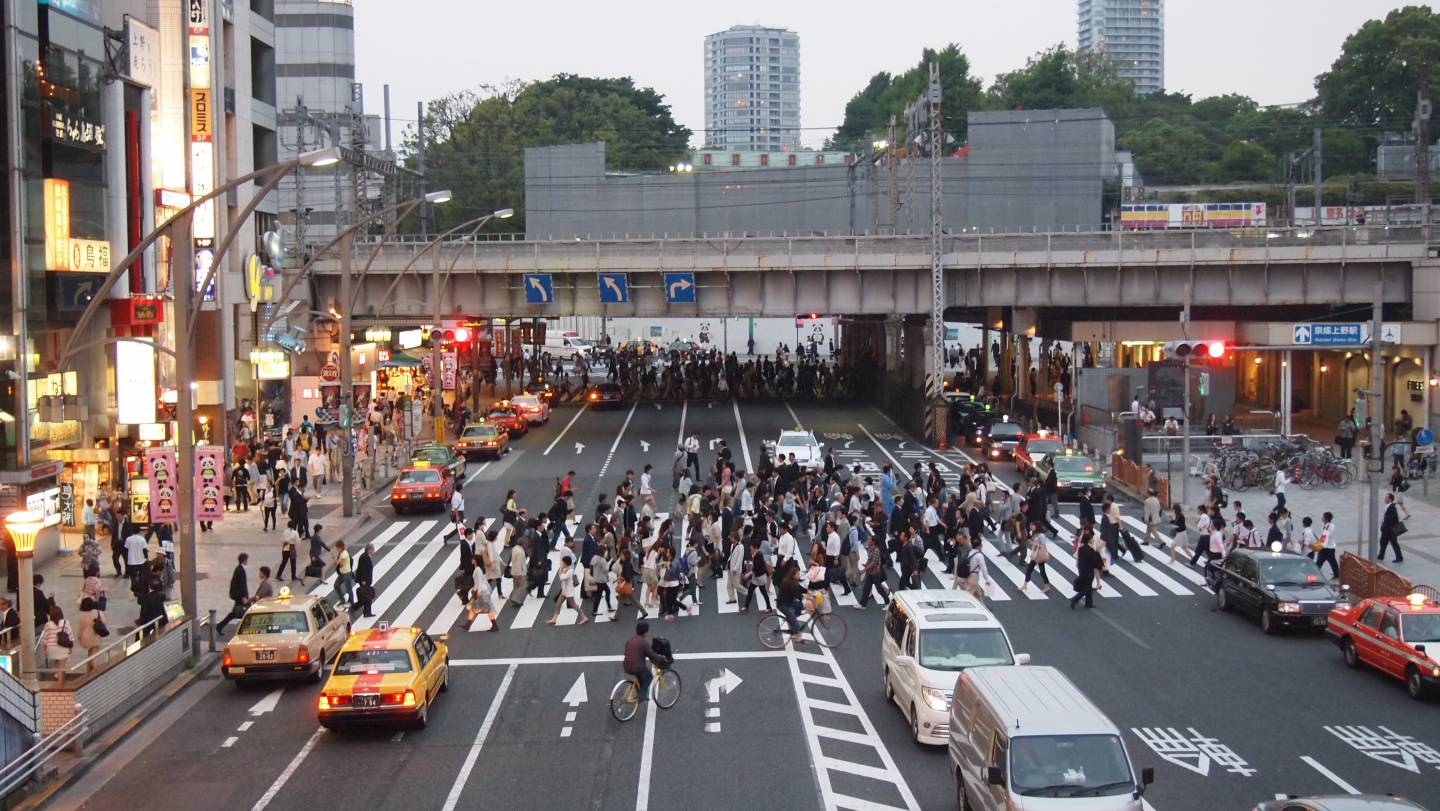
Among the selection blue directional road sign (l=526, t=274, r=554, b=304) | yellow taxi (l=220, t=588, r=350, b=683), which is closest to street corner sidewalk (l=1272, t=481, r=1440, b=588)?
yellow taxi (l=220, t=588, r=350, b=683)

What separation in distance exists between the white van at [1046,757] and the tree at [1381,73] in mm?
108568

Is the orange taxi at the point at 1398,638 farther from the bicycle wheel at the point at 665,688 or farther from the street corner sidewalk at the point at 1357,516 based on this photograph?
the bicycle wheel at the point at 665,688

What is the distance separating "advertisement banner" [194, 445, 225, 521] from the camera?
26.3 m

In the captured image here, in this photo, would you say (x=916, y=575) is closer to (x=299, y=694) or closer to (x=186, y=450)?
(x=299, y=694)

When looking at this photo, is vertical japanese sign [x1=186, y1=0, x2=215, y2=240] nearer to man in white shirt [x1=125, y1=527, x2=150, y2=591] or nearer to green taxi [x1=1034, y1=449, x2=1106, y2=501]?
man in white shirt [x1=125, y1=527, x2=150, y2=591]

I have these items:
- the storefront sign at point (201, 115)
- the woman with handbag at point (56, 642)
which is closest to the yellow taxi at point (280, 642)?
the woman with handbag at point (56, 642)

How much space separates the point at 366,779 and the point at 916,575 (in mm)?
13032

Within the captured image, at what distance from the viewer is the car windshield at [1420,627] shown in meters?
20.3

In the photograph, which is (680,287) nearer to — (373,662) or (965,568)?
(965,568)

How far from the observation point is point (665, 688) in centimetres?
1962

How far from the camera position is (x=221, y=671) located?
22.0 metres

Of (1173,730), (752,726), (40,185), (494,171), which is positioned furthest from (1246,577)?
(494,171)

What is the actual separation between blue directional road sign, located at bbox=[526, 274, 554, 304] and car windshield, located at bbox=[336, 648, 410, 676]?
125 feet

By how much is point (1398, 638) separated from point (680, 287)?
38.4 meters
